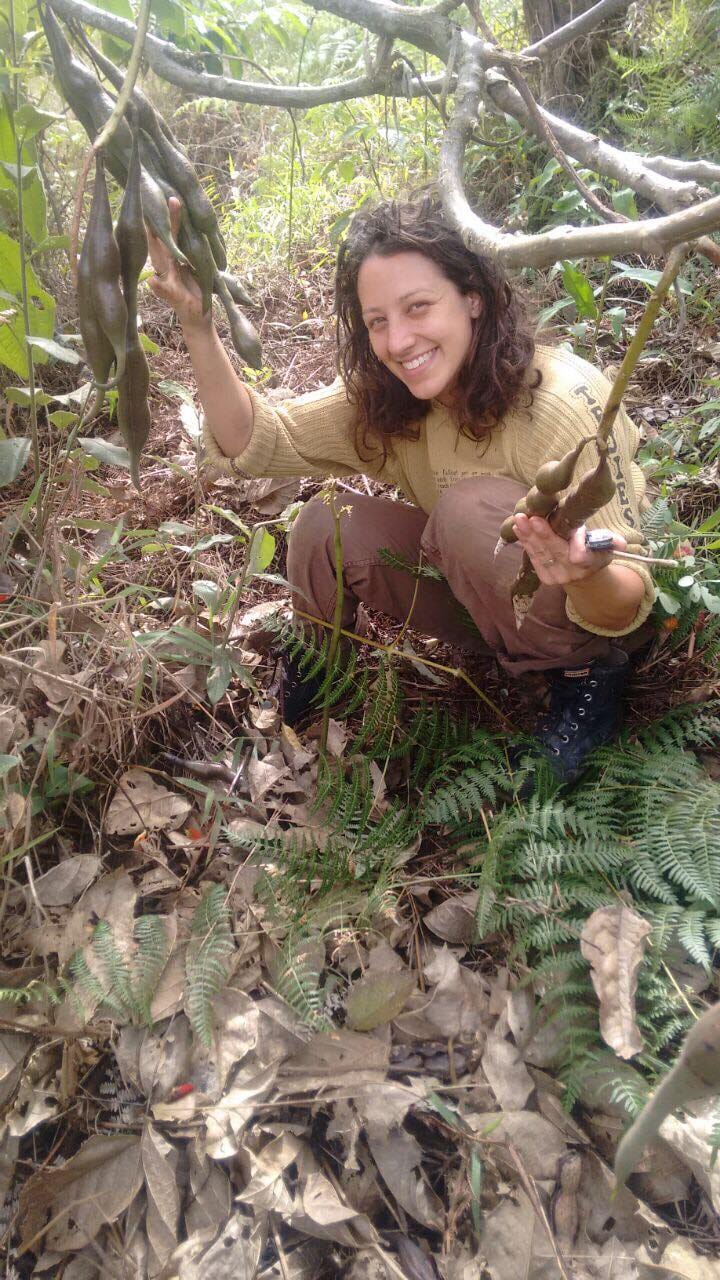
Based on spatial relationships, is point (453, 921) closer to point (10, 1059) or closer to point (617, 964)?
point (617, 964)

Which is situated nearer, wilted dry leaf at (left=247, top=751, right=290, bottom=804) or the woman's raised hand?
the woman's raised hand

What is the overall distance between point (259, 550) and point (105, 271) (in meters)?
0.77

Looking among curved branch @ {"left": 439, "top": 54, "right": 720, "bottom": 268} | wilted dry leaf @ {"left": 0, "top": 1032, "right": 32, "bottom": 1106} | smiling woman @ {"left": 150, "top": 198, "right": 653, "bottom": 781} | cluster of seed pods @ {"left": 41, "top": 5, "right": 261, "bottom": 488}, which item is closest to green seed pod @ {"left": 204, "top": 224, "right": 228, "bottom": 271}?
cluster of seed pods @ {"left": 41, "top": 5, "right": 261, "bottom": 488}

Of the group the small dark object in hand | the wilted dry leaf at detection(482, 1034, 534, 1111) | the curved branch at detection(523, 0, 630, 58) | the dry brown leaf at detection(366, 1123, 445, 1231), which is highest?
the curved branch at detection(523, 0, 630, 58)

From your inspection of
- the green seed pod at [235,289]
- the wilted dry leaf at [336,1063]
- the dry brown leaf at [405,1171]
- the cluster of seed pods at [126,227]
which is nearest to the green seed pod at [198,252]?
A: the cluster of seed pods at [126,227]

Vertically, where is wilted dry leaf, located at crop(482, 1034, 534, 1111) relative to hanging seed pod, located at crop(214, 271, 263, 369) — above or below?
below

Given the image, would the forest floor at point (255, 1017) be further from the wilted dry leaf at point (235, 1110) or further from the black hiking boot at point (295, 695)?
the black hiking boot at point (295, 695)

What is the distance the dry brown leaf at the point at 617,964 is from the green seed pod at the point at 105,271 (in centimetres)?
112

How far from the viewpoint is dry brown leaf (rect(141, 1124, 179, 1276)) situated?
1.22 m

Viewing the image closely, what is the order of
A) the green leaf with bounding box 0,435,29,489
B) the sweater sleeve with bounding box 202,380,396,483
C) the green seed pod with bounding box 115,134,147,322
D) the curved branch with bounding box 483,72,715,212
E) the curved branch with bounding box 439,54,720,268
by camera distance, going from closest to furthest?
the curved branch with bounding box 439,54,720,268
the curved branch with bounding box 483,72,715,212
the green seed pod with bounding box 115,134,147,322
the green leaf with bounding box 0,435,29,489
the sweater sleeve with bounding box 202,380,396,483

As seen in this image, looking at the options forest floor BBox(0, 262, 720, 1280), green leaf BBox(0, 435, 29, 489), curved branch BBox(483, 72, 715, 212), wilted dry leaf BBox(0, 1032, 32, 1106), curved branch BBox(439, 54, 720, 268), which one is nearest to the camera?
curved branch BBox(439, 54, 720, 268)

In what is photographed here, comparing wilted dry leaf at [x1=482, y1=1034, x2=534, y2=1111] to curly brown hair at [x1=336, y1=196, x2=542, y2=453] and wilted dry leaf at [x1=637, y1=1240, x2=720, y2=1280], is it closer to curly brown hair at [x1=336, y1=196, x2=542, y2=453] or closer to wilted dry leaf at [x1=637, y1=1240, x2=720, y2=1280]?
wilted dry leaf at [x1=637, y1=1240, x2=720, y2=1280]

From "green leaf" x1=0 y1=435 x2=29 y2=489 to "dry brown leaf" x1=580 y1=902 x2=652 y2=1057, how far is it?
1342 millimetres

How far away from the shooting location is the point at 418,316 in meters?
1.78
